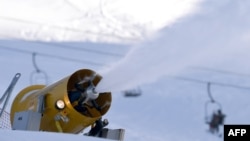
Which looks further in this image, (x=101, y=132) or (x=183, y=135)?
(x=183, y=135)

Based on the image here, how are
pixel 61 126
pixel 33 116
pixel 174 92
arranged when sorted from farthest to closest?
pixel 174 92 < pixel 61 126 < pixel 33 116

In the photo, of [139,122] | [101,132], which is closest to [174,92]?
[139,122]

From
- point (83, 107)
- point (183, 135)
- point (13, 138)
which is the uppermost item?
point (183, 135)

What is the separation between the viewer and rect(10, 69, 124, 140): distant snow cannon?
4.12 metres

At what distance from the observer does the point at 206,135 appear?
827 inches

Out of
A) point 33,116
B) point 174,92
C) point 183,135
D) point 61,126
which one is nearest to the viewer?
point 33,116

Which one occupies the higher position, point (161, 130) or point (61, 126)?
point (161, 130)

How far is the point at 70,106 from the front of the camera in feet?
13.6

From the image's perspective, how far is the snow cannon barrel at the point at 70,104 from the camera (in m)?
4.14

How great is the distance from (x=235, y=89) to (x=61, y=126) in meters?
26.2

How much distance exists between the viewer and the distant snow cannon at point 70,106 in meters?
4.12

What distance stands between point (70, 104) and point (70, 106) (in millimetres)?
15

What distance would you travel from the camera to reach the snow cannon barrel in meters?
4.14

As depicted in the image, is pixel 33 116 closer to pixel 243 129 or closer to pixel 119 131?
pixel 119 131
